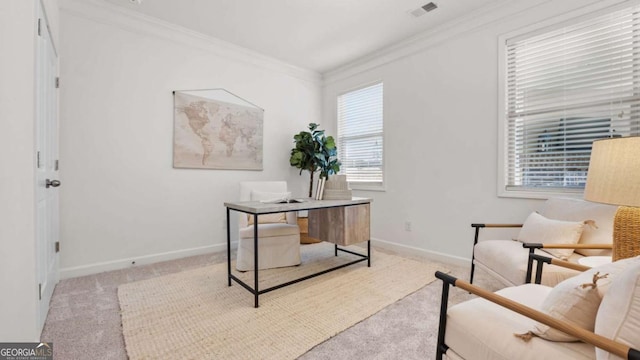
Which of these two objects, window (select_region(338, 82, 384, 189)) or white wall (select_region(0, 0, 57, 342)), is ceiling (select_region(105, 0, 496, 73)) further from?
white wall (select_region(0, 0, 57, 342))

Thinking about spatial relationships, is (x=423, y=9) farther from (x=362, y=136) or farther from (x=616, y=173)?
(x=616, y=173)

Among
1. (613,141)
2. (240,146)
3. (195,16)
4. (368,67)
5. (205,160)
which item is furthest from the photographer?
(368,67)

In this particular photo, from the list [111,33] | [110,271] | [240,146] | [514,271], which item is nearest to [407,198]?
[514,271]

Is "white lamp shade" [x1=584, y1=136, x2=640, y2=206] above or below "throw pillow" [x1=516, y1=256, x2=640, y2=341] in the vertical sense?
above

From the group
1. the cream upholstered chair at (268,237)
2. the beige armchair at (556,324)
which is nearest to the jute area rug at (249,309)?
the cream upholstered chair at (268,237)

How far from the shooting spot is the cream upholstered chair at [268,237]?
2787 mm

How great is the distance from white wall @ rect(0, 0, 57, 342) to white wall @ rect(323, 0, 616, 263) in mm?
3348

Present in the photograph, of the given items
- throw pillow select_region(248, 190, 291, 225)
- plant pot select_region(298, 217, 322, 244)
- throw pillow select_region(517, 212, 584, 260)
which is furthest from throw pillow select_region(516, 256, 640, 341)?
plant pot select_region(298, 217, 322, 244)

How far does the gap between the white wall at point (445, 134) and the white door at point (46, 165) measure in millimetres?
3342

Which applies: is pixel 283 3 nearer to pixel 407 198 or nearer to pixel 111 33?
pixel 111 33

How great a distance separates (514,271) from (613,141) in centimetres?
98

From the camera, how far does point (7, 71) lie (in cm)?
120

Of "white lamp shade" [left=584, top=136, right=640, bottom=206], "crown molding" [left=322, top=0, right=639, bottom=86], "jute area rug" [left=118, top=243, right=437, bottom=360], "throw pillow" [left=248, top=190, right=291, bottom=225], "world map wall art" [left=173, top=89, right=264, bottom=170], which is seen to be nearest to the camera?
"white lamp shade" [left=584, top=136, right=640, bottom=206]

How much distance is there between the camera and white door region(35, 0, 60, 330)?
1705mm
